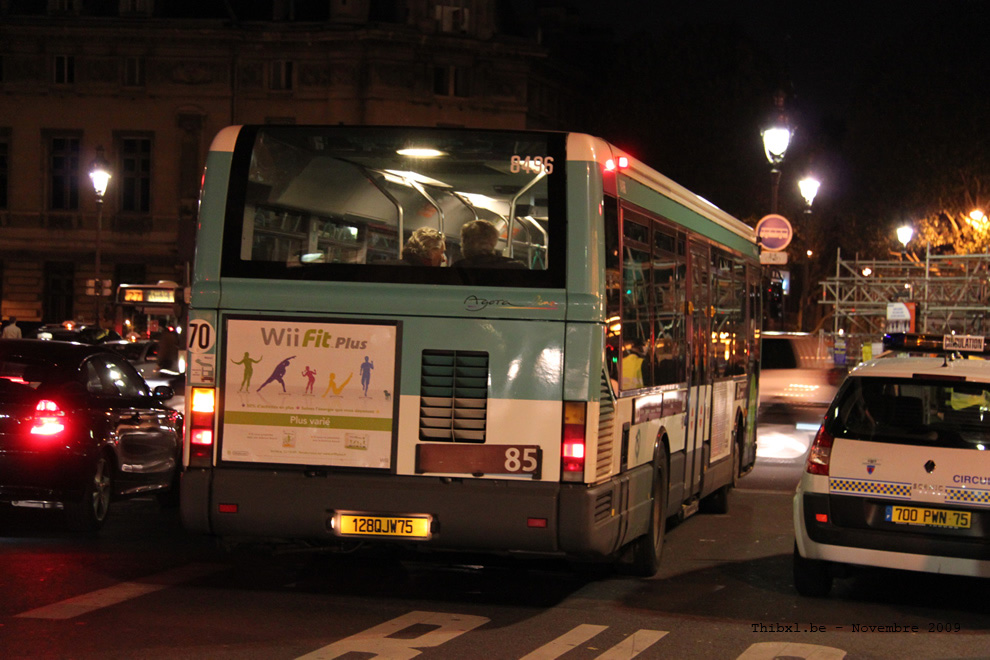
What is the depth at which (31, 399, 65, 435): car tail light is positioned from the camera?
1066cm

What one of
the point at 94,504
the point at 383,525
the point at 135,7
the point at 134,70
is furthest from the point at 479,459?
the point at 135,7

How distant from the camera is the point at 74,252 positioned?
59125mm

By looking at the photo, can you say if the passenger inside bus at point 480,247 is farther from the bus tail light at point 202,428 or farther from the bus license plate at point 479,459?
the bus tail light at point 202,428

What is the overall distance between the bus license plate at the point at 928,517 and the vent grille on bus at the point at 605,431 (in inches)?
75.3

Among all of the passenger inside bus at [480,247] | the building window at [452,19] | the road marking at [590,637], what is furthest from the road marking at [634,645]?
the building window at [452,19]

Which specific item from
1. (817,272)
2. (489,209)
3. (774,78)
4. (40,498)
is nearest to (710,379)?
(489,209)

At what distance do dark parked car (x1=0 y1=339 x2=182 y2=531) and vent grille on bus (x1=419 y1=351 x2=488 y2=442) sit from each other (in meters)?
4.13

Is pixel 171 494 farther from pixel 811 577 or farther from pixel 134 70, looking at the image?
pixel 134 70

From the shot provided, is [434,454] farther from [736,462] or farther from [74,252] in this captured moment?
[74,252]

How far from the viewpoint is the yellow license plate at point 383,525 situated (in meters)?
7.96

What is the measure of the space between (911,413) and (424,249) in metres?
3.45

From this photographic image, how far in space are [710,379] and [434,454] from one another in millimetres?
5054

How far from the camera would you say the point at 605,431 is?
8188 mm

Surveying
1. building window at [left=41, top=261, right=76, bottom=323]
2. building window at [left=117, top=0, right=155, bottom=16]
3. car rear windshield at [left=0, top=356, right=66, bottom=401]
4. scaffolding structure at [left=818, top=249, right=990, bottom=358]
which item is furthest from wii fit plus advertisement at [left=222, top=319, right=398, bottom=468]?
building window at [left=117, top=0, right=155, bottom=16]
